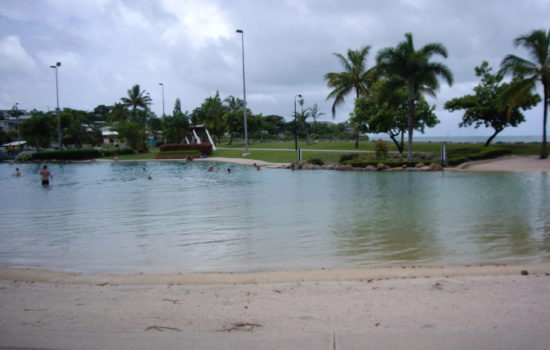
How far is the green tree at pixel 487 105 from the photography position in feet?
122

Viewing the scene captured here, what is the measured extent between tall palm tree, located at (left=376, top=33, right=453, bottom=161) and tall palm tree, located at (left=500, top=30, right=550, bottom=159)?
4.56m

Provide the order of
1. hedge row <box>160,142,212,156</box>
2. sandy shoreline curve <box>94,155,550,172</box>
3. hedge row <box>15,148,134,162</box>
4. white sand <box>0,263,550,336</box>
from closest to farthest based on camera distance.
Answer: white sand <box>0,263,550,336</box> < sandy shoreline curve <box>94,155,550,172</box> < hedge row <box>160,142,212,156</box> < hedge row <box>15,148,134,162</box>

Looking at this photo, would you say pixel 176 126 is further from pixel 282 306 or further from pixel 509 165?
pixel 282 306

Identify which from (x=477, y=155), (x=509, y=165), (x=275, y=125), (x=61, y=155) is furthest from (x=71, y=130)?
(x=509, y=165)

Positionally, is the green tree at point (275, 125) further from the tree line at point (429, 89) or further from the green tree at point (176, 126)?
the tree line at point (429, 89)

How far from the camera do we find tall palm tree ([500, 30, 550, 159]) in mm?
30250

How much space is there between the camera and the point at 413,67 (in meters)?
33.9

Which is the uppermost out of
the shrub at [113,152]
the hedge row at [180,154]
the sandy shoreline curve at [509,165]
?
the shrub at [113,152]

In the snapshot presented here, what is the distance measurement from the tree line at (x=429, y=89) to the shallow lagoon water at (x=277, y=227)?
12.7 m

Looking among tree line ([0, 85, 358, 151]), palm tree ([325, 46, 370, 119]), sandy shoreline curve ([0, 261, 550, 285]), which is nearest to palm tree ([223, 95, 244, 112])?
tree line ([0, 85, 358, 151])

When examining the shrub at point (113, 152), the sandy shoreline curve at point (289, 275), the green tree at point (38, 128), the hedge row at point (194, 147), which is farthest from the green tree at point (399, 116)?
the green tree at point (38, 128)

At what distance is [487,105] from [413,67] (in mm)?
9192

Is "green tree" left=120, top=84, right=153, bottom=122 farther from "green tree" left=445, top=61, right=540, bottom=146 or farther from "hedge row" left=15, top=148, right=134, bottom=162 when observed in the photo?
"green tree" left=445, top=61, right=540, bottom=146

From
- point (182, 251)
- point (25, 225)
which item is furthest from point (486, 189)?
point (25, 225)
